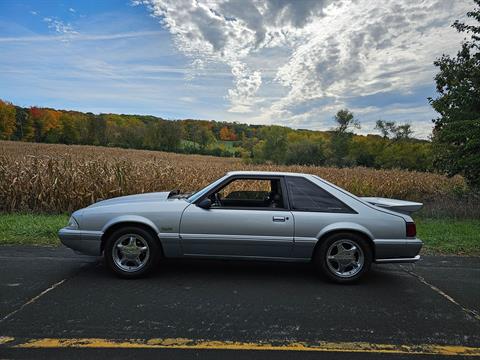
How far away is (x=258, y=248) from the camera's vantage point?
446 cm

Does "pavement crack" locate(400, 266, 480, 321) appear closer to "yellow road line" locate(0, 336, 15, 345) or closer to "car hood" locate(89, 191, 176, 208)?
"car hood" locate(89, 191, 176, 208)

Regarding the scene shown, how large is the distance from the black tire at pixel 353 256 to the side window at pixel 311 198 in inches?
14.4

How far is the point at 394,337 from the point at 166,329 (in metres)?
2.19

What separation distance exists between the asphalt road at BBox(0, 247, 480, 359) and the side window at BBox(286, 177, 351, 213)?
3.36ft

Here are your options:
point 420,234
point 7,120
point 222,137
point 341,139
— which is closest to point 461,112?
point 420,234

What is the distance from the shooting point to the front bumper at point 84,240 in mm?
4531

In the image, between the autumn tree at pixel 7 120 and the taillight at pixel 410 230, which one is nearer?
the taillight at pixel 410 230

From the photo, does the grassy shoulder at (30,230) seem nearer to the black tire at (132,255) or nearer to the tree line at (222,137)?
the black tire at (132,255)

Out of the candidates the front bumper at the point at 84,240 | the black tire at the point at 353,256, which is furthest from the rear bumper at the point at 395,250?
the front bumper at the point at 84,240

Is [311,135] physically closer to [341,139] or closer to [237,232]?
[341,139]

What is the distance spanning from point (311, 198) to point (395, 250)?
50.8 inches

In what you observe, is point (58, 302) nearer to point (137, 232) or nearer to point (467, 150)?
point (137, 232)

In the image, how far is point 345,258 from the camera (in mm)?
4488

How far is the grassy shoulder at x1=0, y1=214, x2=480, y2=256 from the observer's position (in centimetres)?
649
